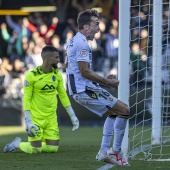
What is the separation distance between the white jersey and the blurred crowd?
30.1 ft

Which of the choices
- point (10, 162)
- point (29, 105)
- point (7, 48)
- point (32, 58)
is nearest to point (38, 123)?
point (29, 105)

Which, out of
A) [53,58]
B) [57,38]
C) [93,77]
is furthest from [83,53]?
[57,38]

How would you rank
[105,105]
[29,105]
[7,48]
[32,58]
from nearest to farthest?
1. [105,105]
2. [29,105]
3. [32,58]
4. [7,48]

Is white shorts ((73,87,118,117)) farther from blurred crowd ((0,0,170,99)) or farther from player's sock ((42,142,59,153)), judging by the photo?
blurred crowd ((0,0,170,99))

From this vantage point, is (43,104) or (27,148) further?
(43,104)

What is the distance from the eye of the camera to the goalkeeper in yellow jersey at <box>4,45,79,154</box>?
38.9ft

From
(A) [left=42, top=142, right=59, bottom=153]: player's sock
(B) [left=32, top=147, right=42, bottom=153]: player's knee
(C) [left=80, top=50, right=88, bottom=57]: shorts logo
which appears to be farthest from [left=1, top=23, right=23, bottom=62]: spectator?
(C) [left=80, top=50, right=88, bottom=57]: shorts logo

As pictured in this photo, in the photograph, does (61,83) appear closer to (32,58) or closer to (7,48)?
(32,58)

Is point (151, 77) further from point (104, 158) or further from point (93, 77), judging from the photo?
point (93, 77)

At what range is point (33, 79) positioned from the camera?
11.9 metres

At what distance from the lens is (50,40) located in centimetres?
2400

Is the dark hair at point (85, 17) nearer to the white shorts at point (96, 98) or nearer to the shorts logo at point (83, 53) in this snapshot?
the shorts logo at point (83, 53)

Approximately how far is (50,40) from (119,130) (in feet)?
47.4

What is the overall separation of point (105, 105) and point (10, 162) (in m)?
1.58
